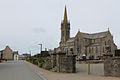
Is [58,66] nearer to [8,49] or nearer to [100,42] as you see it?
[100,42]

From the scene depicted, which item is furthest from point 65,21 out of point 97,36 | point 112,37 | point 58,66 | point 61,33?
point 58,66

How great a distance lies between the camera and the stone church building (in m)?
115

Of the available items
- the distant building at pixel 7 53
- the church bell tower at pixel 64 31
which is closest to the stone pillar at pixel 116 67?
the church bell tower at pixel 64 31

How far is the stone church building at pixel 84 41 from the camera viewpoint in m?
115

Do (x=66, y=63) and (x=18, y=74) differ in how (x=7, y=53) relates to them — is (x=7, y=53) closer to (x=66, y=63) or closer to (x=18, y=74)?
(x=66, y=63)

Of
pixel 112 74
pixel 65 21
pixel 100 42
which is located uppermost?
pixel 65 21

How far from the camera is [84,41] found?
4926 inches

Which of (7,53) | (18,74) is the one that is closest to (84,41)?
(7,53)

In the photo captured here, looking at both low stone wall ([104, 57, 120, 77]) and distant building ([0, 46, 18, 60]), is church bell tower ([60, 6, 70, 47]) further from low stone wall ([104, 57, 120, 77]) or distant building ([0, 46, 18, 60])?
low stone wall ([104, 57, 120, 77])

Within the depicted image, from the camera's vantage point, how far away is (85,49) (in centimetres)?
12206

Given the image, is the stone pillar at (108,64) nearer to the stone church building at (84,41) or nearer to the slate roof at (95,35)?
the stone church building at (84,41)

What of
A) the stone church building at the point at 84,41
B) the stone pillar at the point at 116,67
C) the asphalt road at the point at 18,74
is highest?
the stone church building at the point at 84,41

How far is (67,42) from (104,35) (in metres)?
19.9

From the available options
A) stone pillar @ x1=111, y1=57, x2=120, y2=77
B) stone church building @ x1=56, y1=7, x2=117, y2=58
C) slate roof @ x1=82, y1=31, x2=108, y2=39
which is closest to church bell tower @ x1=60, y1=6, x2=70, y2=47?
stone church building @ x1=56, y1=7, x2=117, y2=58
